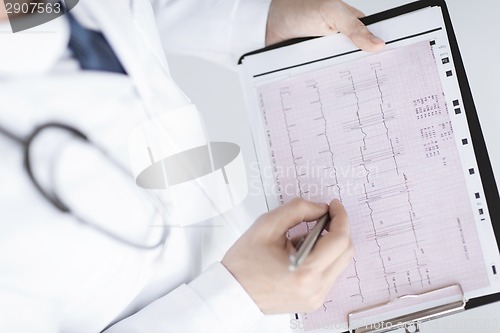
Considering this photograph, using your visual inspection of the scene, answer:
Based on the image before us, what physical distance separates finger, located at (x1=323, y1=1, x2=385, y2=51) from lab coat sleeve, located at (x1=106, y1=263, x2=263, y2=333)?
0.26m

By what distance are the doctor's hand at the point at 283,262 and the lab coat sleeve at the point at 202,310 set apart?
13mm

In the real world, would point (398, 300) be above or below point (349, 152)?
below

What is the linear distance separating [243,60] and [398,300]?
29 cm

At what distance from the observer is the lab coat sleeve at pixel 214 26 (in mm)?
604

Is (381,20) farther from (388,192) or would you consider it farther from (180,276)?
(180,276)

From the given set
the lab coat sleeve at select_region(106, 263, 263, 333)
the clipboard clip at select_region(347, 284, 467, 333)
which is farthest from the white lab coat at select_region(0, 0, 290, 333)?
the clipboard clip at select_region(347, 284, 467, 333)

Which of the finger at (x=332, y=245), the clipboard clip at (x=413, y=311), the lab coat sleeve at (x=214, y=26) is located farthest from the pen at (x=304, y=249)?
the lab coat sleeve at (x=214, y=26)

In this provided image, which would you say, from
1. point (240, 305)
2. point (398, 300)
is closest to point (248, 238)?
point (240, 305)

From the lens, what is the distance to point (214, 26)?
2.04 ft

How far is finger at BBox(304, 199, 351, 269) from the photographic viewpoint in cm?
44

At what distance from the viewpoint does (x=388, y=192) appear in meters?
0.51

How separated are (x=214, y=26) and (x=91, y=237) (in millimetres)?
309

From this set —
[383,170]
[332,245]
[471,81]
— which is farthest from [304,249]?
[471,81]

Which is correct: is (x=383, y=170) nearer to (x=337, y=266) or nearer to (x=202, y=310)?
Answer: (x=337, y=266)
